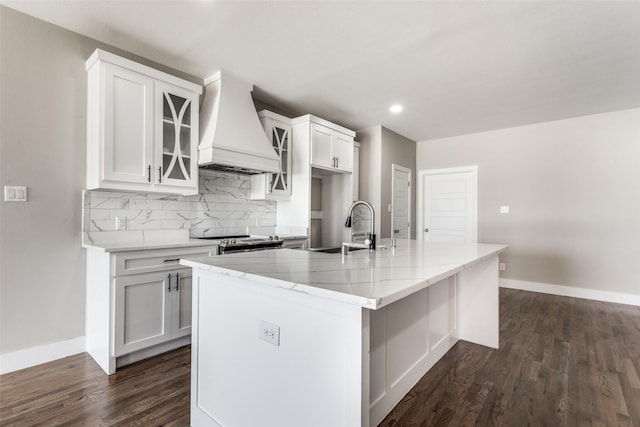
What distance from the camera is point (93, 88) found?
2.38 meters

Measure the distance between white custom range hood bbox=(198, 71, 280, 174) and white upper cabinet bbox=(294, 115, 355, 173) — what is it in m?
0.67

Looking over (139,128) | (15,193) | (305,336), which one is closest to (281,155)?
(139,128)

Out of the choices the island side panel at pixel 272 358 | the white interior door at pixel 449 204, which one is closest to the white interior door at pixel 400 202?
the white interior door at pixel 449 204

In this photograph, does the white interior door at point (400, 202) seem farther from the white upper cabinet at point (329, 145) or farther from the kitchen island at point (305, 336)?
the kitchen island at point (305, 336)

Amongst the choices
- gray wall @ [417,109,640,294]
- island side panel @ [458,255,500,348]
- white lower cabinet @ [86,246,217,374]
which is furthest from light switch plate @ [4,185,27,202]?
gray wall @ [417,109,640,294]

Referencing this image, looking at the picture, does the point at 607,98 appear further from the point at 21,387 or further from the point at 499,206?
the point at 21,387

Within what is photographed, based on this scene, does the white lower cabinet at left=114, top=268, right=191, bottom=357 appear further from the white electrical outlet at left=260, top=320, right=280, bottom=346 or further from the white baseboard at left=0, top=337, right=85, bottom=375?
the white electrical outlet at left=260, top=320, right=280, bottom=346

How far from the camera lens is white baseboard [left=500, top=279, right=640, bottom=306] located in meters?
3.88

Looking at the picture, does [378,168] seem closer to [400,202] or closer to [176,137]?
[400,202]

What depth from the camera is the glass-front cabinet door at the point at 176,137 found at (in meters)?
2.63

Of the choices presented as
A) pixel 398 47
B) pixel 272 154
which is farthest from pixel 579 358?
pixel 272 154

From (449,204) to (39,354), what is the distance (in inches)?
214

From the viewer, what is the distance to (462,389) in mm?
1962

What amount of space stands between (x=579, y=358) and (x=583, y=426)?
98 cm
